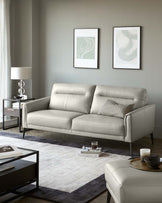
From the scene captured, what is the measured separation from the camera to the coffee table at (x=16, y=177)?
12.0 ft

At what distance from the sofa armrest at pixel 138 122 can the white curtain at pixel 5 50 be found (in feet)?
9.03

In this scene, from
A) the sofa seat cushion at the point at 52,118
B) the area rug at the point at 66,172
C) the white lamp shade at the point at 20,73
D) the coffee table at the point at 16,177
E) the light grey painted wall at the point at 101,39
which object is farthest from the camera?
the white lamp shade at the point at 20,73

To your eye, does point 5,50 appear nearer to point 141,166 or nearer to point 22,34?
point 22,34

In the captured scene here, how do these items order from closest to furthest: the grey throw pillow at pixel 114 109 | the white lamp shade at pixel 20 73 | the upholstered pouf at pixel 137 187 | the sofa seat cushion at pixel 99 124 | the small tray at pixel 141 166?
the upholstered pouf at pixel 137 187 < the small tray at pixel 141 166 < the sofa seat cushion at pixel 99 124 < the grey throw pillow at pixel 114 109 < the white lamp shade at pixel 20 73

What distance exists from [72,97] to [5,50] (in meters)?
1.69

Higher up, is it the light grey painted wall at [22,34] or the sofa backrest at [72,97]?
the light grey painted wall at [22,34]

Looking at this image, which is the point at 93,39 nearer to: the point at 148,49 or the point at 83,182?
the point at 148,49

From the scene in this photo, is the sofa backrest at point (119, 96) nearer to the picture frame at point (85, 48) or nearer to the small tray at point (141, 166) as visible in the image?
the picture frame at point (85, 48)

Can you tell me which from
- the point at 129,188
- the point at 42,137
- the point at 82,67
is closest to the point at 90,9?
the point at 82,67

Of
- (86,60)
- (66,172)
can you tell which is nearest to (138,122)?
(66,172)

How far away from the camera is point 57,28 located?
7.29 meters

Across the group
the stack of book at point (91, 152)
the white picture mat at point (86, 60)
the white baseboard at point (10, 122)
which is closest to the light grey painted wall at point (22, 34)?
the white baseboard at point (10, 122)

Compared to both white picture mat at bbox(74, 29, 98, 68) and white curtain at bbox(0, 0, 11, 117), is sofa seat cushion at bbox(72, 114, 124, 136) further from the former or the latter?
white curtain at bbox(0, 0, 11, 117)

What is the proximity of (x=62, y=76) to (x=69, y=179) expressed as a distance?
3.25 meters
